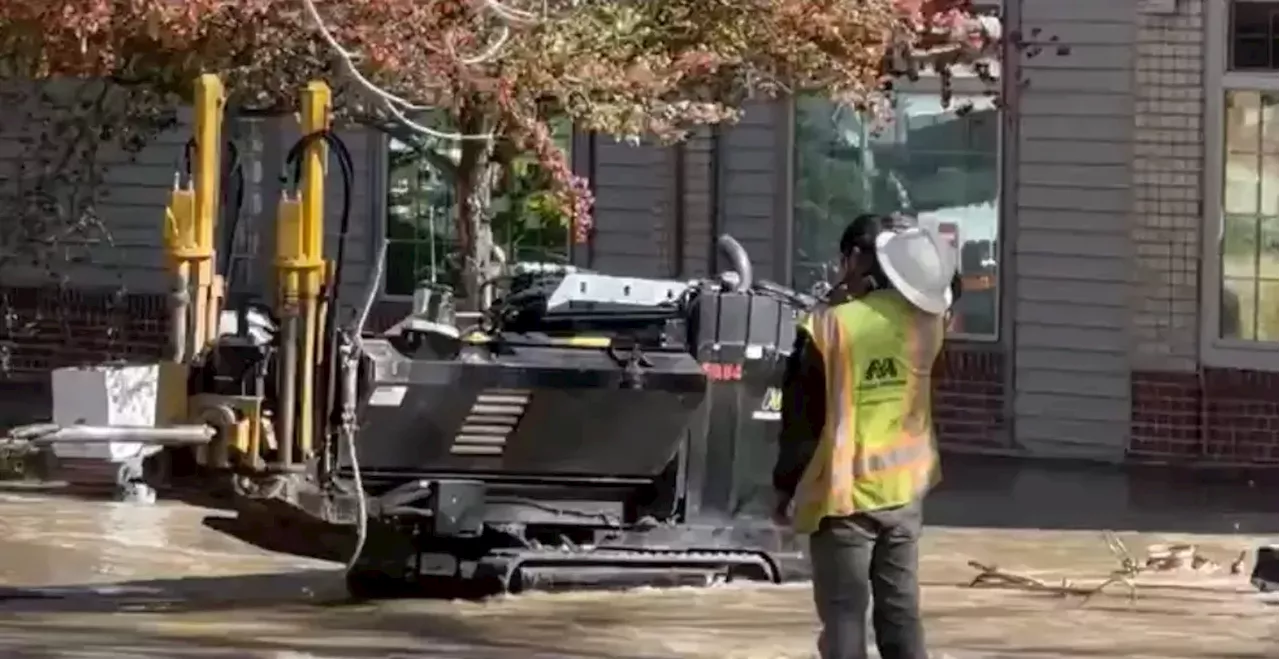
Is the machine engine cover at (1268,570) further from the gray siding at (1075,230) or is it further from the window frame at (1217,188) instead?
the gray siding at (1075,230)

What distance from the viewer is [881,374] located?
8.98 metres

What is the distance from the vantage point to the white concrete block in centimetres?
1105

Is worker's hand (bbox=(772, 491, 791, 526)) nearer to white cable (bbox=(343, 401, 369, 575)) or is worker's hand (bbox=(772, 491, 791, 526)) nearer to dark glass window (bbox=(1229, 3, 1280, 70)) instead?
white cable (bbox=(343, 401, 369, 575))

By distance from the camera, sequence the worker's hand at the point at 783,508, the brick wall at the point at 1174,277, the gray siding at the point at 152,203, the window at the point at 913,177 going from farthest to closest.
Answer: the gray siding at the point at 152,203, the window at the point at 913,177, the brick wall at the point at 1174,277, the worker's hand at the point at 783,508

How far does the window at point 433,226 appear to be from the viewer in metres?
20.3

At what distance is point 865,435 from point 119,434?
3.30 m

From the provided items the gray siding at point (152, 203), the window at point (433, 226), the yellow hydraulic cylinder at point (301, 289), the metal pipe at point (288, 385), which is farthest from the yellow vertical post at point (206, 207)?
the gray siding at point (152, 203)

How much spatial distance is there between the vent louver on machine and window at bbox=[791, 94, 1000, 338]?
23.5 ft

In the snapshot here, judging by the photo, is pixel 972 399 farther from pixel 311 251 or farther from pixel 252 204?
pixel 311 251

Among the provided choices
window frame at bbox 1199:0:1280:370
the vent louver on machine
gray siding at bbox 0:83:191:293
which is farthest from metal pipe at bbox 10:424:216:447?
gray siding at bbox 0:83:191:293

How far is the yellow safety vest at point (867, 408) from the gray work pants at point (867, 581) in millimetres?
59

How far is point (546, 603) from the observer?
1234 cm

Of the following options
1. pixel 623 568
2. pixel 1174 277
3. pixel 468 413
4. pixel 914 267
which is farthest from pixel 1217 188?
pixel 914 267

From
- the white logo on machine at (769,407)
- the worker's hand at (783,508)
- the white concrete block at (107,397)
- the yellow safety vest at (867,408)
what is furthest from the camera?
the white logo on machine at (769,407)
